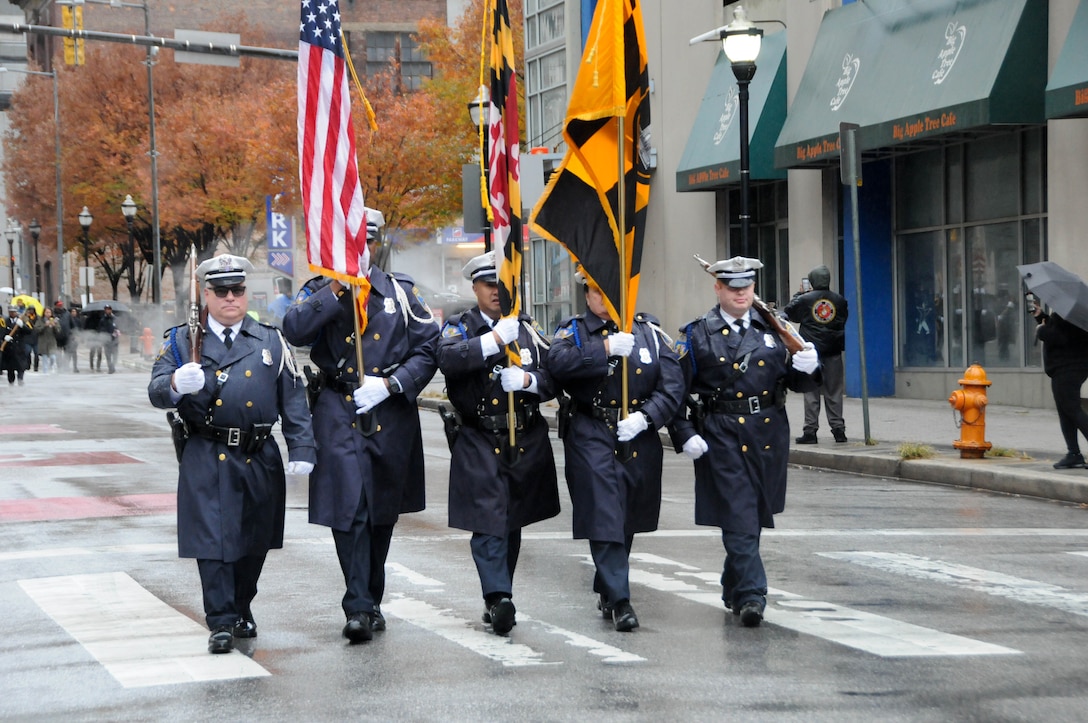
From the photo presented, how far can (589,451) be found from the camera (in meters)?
7.68

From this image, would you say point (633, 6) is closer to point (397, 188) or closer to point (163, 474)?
point (163, 474)

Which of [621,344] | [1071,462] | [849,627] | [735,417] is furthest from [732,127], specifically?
[849,627]

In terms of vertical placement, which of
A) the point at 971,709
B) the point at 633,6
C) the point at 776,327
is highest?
the point at 633,6

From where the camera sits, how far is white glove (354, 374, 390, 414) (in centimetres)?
739

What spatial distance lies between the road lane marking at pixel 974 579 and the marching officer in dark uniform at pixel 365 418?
3168 mm

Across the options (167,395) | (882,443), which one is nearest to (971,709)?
(167,395)

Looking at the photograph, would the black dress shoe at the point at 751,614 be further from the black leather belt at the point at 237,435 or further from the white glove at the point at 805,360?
the black leather belt at the point at 237,435

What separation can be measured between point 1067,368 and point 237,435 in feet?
28.7

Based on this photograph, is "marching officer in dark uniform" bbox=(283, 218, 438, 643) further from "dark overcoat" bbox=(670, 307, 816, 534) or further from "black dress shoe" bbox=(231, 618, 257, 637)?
"dark overcoat" bbox=(670, 307, 816, 534)

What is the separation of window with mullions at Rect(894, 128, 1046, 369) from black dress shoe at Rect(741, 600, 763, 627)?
13779 mm

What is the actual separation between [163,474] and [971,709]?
11.1 meters

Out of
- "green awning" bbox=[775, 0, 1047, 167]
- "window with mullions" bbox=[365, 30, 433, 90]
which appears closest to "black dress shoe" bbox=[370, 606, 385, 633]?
"green awning" bbox=[775, 0, 1047, 167]

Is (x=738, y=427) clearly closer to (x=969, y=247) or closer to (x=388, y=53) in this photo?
(x=969, y=247)

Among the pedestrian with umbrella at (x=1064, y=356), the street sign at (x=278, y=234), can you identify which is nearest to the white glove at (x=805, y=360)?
the pedestrian with umbrella at (x=1064, y=356)
